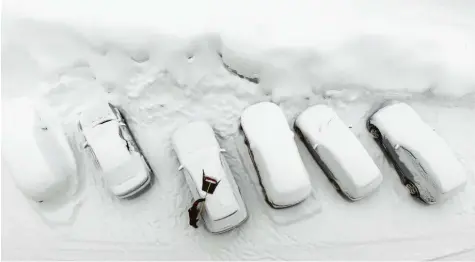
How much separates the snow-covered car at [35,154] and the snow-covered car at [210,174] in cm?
103

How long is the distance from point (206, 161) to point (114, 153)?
2.65ft

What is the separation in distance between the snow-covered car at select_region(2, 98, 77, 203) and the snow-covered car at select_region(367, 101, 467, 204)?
2.92 m

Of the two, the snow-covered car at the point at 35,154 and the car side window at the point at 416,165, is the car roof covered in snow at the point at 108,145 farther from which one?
the car side window at the point at 416,165

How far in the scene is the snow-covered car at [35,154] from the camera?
12.1ft

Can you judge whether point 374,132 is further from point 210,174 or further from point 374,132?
point 210,174

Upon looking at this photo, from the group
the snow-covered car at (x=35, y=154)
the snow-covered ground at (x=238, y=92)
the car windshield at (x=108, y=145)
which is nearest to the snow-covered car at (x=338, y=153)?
the snow-covered ground at (x=238, y=92)

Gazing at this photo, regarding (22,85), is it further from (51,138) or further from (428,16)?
(428,16)

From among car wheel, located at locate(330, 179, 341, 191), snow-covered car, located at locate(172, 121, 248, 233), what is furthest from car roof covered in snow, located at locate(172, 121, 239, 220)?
car wheel, located at locate(330, 179, 341, 191)

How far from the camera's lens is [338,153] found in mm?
3789

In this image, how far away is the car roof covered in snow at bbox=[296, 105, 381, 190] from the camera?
3.76 m

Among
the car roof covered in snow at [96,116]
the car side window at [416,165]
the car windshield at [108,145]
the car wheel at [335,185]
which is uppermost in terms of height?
the car roof covered in snow at [96,116]

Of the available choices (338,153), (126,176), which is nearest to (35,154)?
(126,176)

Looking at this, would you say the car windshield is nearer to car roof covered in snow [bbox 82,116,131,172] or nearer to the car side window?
car roof covered in snow [bbox 82,116,131,172]

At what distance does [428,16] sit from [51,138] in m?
3.93
